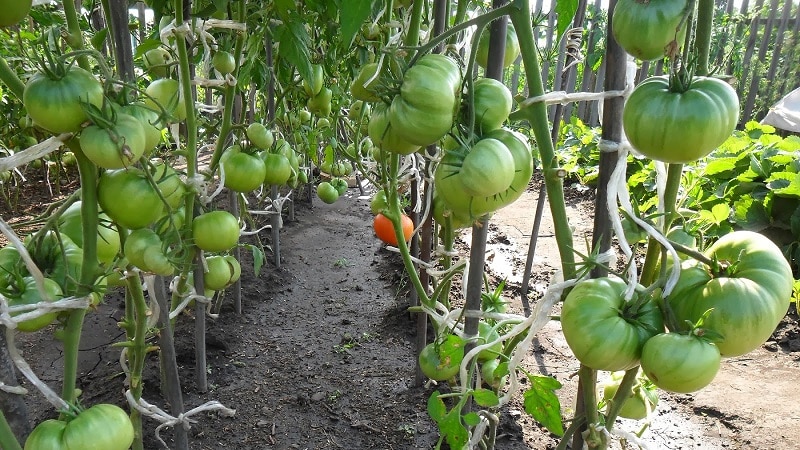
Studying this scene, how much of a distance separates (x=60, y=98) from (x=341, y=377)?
1844 mm

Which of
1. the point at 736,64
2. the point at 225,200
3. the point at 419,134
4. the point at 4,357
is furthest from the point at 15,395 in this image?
the point at 736,64

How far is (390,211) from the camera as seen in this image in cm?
131

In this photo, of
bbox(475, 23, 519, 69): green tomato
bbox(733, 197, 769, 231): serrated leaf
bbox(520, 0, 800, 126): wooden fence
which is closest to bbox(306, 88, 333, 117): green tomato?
bbox(475, 23, 519, 69): green tomato

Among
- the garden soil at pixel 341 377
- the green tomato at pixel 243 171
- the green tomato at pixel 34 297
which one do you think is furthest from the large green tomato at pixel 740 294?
the green tomato at pixel 243 171

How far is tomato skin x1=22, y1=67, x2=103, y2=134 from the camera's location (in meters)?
0.65

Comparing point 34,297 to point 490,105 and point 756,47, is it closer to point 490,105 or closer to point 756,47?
point 490,105

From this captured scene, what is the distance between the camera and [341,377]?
2.32 meters

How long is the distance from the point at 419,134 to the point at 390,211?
649mm

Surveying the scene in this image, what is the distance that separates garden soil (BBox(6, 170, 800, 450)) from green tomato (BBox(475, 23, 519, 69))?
24.7 inches

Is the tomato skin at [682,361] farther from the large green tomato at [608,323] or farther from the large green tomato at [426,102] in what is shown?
the large green tomato at [426,102]

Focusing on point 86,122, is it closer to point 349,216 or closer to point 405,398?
point 405,398

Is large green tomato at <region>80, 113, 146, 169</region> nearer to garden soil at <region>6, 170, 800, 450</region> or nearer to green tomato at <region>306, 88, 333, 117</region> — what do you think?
garden soil at <region>6, 170, 800, 450</region>

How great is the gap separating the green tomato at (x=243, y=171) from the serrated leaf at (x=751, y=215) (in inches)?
128

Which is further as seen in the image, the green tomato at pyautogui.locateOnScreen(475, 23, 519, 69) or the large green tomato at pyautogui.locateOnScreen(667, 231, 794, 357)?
the green tomato at pyautogui.locateOnScreen(475, 23, 519, 69)
